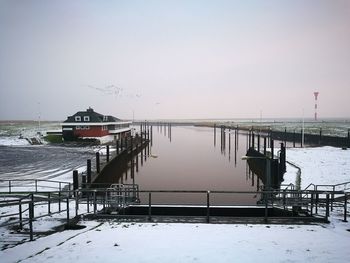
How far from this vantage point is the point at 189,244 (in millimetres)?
6961

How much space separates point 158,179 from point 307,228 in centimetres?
2387

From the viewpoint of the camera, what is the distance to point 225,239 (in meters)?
7.31

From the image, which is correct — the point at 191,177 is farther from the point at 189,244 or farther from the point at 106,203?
the point at 189,244

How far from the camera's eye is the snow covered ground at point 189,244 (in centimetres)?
620

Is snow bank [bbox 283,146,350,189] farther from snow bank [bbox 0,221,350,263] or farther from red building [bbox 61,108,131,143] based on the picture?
red building [bbox 61,108,131,143]

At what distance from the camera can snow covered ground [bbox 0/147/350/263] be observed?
20.4 ft

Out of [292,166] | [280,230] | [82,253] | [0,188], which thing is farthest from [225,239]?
[292,166]

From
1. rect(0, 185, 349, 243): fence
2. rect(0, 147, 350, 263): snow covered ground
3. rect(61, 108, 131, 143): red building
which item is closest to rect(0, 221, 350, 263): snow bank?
rect(0, 147, 350, 263): snow covered ground

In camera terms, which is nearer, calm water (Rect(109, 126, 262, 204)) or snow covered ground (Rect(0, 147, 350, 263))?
snow covered ground (Rect(0, 147, 350, 263))

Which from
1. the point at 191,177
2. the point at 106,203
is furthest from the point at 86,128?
the point at 106,203

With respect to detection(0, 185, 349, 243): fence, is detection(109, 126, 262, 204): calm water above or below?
below

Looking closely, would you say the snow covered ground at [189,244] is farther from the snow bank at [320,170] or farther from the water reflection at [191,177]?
the water reflection at [191,177]

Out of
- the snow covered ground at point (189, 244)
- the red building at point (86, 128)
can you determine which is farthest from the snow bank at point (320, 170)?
the red building at point (86, 128)

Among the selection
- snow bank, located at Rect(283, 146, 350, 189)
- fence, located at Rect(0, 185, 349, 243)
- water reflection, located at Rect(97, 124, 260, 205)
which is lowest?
water reflection, located at Rect(97, 124, 260, 205)
